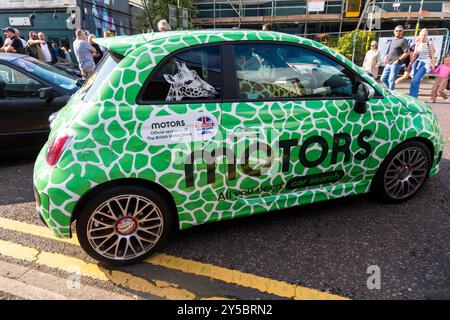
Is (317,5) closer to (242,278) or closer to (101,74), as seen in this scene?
(101,74)

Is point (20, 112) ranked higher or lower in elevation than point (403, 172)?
higher

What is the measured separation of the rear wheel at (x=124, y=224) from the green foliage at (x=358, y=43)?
14.1 metres

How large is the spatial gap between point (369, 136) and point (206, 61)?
164 centimetres

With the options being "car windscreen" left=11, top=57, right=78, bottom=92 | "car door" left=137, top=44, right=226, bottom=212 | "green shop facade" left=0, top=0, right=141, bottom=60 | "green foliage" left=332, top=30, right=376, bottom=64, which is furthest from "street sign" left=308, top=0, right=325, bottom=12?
"car door" left=137, top=44, right=226, bottom=212

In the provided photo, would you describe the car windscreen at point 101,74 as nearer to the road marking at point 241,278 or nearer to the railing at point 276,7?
the road marking at point 241,278

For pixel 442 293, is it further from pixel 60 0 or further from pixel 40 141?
pixel 60 0

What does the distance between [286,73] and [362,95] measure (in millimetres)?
689

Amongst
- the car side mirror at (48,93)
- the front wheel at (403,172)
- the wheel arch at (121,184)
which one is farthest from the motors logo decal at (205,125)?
the car side mirror at (48,93)

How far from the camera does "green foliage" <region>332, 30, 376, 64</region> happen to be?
1402 cm

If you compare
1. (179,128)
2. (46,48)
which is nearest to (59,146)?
(179,128)

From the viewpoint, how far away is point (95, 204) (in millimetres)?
2350

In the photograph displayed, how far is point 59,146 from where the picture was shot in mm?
2326

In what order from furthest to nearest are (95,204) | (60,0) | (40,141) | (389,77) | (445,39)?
1. (60,0)
2. (445,39)
3. (389,77)
4. (40,141)
5. (95,204)
